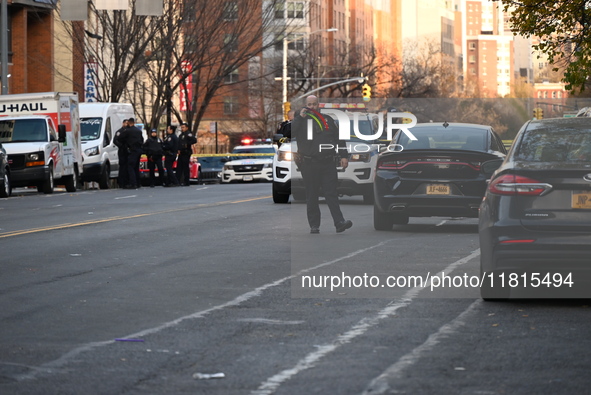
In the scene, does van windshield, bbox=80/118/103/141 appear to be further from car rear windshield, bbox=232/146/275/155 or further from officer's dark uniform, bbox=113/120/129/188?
car rear windshield, bbox=232/146/275/155

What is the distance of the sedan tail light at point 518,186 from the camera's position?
9.69m

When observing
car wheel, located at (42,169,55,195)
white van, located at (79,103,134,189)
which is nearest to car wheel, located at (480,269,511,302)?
car wheel, located at (42,169,55,195)

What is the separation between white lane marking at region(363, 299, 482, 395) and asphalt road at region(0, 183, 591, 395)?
0.01 meters

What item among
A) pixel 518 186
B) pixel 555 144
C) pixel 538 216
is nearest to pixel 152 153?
pixel 555 144

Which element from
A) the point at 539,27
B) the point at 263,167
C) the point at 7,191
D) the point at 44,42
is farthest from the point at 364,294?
the point at 44,42

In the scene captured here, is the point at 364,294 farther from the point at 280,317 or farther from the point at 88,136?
the point at 88,136

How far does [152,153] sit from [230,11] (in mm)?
14303

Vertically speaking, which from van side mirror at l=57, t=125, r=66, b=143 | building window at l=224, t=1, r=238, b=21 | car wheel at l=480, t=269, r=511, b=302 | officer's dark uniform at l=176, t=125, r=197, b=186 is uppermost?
building window at l=224, t=1, r=238, b=21

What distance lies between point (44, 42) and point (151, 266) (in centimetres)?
4740

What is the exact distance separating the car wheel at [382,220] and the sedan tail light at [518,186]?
7.86 metres

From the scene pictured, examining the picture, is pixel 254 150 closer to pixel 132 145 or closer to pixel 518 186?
pixel 132 145

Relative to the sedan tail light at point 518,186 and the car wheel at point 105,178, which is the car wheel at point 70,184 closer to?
the car wheel at point 105,178

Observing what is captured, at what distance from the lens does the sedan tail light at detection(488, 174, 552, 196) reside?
9.69 m

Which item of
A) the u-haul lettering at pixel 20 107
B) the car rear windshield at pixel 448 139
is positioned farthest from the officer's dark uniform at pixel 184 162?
the car rear windshield at pixel 448 139
